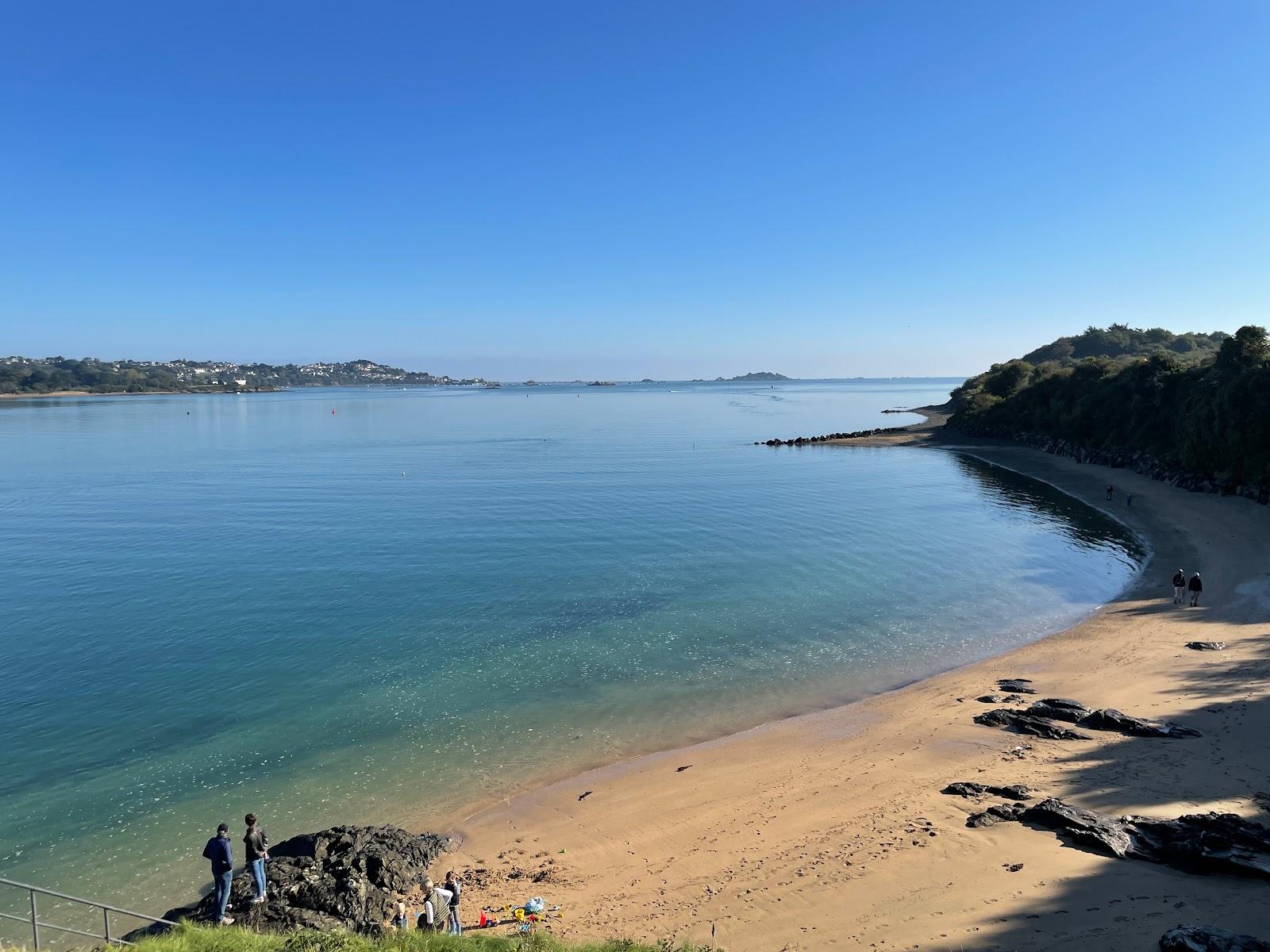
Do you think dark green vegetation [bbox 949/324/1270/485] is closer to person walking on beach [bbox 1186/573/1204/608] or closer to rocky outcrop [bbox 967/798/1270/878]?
person walking on beach [bbox 1186/573/1204/608]

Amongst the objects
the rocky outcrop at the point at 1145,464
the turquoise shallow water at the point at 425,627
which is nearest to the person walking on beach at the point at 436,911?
the turquoise shallow water at the point at 425,627

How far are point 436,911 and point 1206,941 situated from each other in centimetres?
1188

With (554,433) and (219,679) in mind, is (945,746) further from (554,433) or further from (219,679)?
(554,433)

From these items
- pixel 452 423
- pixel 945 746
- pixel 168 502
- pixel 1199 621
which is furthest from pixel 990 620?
pixel 452 423

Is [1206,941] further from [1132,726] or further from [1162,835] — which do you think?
[1132,726]

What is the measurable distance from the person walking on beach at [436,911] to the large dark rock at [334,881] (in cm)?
111

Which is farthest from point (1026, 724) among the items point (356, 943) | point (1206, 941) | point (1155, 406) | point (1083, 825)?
point (1155, 406)

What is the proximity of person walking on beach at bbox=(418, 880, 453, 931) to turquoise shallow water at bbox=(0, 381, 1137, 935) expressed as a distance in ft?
14.7

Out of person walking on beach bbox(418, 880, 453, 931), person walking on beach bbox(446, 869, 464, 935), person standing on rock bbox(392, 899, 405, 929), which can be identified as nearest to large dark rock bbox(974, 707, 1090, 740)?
person walking on beach bbox(446, 869, 464, 935)

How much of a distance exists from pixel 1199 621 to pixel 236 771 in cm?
3454

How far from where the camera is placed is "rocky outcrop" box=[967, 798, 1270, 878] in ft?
40.2

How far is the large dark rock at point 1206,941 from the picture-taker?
9531 mm

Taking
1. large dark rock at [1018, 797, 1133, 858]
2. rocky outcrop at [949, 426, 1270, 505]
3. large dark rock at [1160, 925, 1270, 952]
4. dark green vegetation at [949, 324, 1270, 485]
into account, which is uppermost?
dark green vegetation at [949, 324, 1270, 485]

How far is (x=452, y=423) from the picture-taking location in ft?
522
